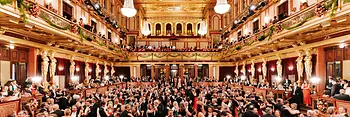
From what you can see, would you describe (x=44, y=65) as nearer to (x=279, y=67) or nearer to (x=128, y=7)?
(x=128, y=7)

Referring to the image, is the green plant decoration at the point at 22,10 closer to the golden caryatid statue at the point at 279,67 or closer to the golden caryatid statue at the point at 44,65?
the golden caryatid statue at the point at 44,65

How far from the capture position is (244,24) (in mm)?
25453

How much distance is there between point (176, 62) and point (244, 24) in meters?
8.72

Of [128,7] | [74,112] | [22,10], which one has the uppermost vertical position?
[128,7]

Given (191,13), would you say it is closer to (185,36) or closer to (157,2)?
(185,36)

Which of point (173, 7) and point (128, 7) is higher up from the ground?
point (173, 7)

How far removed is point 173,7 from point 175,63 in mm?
9582

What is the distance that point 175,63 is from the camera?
100 ft

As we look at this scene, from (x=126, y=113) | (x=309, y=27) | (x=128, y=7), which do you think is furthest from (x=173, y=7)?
(x=126, y=113)

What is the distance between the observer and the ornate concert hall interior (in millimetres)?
8922

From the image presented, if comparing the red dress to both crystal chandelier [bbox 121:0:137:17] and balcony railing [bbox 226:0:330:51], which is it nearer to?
balcony railing [bbox 226:0:330:51]

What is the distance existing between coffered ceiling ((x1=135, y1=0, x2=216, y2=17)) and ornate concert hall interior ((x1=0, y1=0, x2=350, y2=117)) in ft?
0.79

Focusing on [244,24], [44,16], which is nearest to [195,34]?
[244,24]

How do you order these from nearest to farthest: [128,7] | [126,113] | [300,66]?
[126,113], [128,7], [300,66]
